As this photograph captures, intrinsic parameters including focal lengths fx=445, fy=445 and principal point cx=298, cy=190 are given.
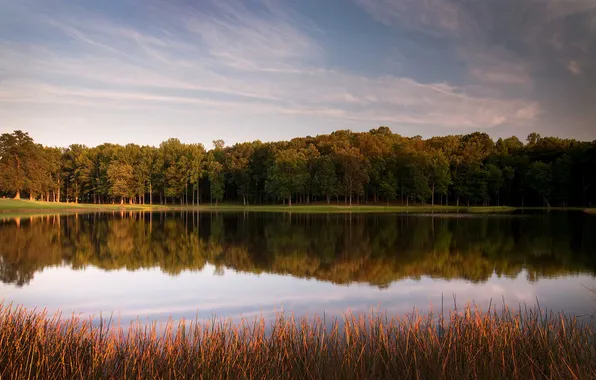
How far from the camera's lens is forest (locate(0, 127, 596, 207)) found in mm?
92188

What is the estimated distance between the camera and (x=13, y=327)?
7.78m

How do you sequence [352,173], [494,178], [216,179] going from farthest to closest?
1. [216,179]
2. [494,178]
3. [352,173]

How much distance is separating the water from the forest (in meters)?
64.3

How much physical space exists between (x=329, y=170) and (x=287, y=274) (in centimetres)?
7730

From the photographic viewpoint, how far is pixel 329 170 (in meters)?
95.1

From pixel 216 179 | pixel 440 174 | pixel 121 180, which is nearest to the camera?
pixel 440 174

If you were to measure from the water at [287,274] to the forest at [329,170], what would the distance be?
211 ft

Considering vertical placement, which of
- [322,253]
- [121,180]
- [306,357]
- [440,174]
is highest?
[440,174]

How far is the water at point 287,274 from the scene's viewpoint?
528 inches

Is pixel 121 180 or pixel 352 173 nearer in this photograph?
pixel 352 173

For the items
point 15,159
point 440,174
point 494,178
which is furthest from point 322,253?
point 15,159

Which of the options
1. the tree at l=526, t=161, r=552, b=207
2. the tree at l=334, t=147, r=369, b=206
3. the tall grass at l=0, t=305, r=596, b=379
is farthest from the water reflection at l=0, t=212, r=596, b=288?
the tree at l=526, t=161, r=552, b=207

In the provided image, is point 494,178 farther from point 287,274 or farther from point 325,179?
point 287,274

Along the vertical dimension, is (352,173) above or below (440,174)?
above
